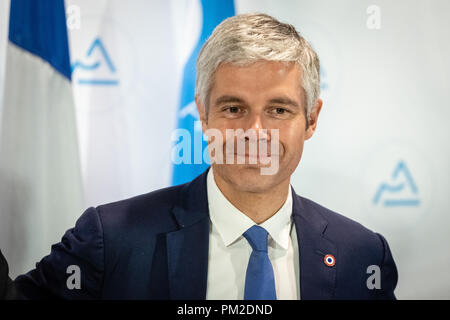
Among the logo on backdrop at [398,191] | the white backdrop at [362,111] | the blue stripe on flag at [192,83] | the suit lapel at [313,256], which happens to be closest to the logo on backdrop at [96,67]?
the white backdrop at [362,111]

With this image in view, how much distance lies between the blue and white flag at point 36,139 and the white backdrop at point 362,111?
0.26 meters

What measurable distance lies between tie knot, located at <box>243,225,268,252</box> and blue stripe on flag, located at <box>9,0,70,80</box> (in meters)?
1.01

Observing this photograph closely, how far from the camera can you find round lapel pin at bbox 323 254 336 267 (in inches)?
54.6

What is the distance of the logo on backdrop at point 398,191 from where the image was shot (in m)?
1.99

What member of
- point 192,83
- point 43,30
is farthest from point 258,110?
point 43,30

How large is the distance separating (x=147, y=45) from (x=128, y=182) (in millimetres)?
633

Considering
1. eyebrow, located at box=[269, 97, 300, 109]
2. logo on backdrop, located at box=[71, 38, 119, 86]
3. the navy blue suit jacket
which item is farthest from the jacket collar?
logo on backdrop, located at box=[71, 38, 119, 86]

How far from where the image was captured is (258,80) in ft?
4.21

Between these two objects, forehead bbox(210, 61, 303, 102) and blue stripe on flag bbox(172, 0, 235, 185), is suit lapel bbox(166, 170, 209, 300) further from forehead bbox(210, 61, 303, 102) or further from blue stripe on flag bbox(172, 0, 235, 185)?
blue stripe on flag bbox(172, 0, 235, 185)

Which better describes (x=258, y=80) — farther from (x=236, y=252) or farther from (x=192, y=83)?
(x=192, y=83)

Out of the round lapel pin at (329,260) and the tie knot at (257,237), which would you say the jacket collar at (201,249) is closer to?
the round lapel pin at (329,260)
